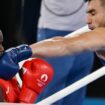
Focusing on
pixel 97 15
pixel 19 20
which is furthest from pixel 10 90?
pixel 19 20

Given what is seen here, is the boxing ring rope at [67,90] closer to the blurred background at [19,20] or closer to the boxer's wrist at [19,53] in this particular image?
the boxer's wrist at [19,53]

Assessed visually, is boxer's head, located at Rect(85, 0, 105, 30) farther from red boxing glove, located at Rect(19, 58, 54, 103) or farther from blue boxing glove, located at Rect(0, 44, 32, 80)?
blue boxing glove, located at Rect(0, 44, 32, 80)

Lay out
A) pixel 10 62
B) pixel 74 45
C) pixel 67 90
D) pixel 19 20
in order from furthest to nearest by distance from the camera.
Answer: pixel 19 20 → pixel 67 90 → pixel 74 45 → pixel 10 62

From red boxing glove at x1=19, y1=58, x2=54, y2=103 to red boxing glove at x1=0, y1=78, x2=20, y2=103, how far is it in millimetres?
32

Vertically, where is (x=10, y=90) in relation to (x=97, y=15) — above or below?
below

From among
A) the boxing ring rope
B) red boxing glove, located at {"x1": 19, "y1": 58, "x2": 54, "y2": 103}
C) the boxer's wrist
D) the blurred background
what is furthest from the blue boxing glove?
the blurred background

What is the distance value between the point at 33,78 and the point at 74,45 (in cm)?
21

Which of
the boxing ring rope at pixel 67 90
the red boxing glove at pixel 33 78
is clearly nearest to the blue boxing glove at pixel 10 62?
the red boxing glove at pixel 33 78

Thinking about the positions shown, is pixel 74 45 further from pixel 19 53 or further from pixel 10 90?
pixel 10 90

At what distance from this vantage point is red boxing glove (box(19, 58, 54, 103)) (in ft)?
6.63

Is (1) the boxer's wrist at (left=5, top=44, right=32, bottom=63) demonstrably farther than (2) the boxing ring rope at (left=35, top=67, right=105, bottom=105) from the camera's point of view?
No

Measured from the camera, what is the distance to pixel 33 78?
80.4 inches

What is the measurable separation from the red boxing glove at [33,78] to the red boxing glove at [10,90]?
32mm

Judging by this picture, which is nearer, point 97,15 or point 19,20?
point 97,15
